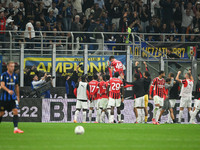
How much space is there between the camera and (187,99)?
76.0 feet

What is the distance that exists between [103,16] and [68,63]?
5198 millimetres

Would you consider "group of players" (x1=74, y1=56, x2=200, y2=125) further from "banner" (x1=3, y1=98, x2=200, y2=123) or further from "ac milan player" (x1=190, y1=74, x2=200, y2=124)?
"banner" (x1=3, y1=98, x2=200, y2=123)

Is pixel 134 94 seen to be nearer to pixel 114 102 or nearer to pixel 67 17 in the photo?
pixel 114 102

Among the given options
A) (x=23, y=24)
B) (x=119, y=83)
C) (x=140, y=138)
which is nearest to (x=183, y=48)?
(x=119, y=83)

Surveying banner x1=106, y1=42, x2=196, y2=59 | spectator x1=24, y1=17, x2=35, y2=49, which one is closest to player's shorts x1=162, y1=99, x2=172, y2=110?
banner x1=106, y1=42, x2=196, y2=59

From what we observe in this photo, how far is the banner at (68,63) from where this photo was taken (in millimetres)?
23953

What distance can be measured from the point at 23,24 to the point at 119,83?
731cm

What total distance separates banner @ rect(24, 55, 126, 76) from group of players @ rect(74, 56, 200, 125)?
0.71 m

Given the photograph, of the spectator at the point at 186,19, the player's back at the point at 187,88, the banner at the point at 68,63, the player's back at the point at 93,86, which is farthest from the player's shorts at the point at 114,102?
the spectator at the point at 186,19

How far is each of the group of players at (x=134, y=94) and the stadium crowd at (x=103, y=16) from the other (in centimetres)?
386

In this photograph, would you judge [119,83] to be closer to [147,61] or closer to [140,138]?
[147,61]

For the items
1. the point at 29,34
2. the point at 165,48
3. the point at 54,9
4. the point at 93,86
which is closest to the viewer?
the point at 93,86

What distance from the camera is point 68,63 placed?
24234mm

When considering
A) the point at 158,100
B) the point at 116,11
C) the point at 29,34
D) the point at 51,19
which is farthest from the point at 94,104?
the point at 116,11
